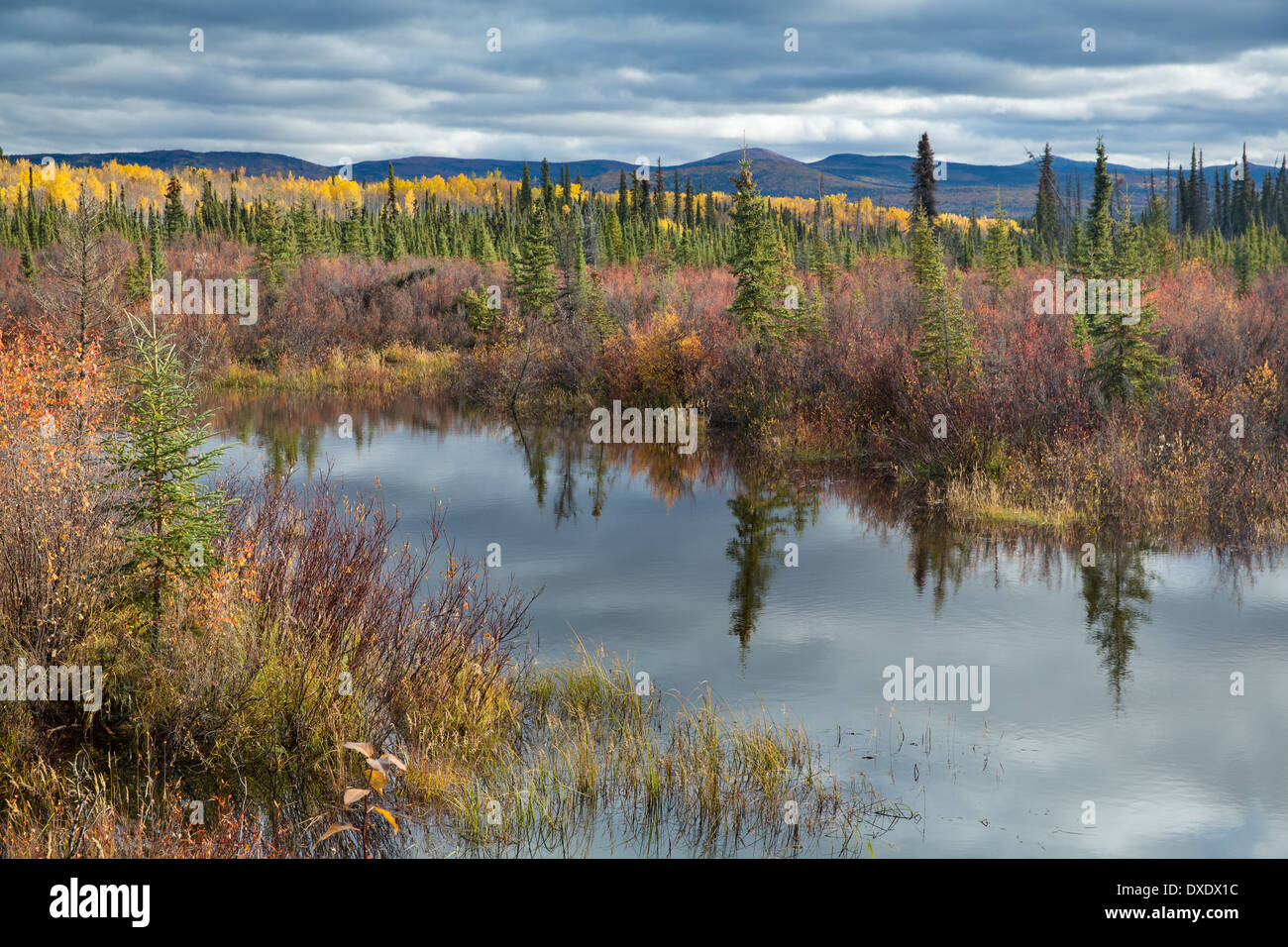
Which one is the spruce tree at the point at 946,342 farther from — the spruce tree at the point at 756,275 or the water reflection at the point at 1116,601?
the spruce tree at the point at 756,275

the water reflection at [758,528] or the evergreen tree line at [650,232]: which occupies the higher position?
the evergreen tree line at [650,232]

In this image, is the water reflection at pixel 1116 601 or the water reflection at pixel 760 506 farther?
the water reflection at pixel 760 506

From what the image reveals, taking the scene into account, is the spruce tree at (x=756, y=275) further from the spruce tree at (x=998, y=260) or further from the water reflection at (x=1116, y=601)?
the water reflection at (x=1116, y=601)

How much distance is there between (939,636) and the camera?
12234 millimetres

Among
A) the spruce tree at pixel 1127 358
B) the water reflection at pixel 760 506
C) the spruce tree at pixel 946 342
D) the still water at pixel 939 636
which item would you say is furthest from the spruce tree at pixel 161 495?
the spruce tree at pixel 946 342

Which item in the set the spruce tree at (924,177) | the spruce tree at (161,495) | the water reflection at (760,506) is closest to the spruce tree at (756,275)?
the water reflection at (760,506)

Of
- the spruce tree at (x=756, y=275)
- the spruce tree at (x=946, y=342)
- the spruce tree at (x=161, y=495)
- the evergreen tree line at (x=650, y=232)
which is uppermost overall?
the evergreen tree line at (x=650, y=232)

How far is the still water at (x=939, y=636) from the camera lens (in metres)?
8.12

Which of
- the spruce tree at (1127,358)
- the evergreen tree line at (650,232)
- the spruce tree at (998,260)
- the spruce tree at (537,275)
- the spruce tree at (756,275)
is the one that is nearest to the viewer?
the spruce tree at (1127,358)

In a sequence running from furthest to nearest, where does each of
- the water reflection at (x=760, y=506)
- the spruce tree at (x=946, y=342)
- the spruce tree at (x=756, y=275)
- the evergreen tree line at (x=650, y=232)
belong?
the evergreen tree line at (x=650, y=232) → the spruce tree at (x=756, y=275) → the spruce tree at (x=946, y=342) → the water reflection at (x=760, y=506)

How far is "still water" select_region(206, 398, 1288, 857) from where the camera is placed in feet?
26.7

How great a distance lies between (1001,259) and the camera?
40.0 metres

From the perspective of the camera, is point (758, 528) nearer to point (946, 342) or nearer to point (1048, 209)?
point (946, 342)
